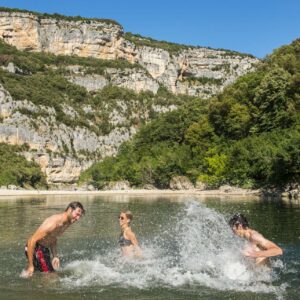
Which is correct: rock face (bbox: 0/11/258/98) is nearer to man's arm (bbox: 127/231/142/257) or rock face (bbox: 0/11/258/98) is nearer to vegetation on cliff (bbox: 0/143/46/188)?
vegetation on cliff (bbox: 0/143/46/188)

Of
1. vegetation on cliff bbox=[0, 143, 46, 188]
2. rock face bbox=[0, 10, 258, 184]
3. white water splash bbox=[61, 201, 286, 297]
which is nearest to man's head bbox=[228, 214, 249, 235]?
white water splash bbox=[61, 201, 286, 297]

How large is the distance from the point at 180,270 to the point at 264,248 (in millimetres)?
3186

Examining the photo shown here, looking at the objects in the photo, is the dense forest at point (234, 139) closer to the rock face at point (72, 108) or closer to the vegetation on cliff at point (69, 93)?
the rock face at point (72, 108)

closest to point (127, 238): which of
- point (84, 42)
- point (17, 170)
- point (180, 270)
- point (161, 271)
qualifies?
point (161, 271)

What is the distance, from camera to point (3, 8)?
Result: 189125 mm

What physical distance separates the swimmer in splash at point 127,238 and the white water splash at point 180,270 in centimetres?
33

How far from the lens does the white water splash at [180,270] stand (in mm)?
11766

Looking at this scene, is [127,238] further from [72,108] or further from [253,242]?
[72,108]

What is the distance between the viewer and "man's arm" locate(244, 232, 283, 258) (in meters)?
10.8

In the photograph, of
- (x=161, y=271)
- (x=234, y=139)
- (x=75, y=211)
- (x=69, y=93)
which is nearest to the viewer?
(x=75, y=211)

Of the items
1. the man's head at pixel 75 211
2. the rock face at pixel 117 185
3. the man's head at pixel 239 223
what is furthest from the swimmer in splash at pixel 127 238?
the rock face at pixel 117 185

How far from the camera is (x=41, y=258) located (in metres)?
11.5

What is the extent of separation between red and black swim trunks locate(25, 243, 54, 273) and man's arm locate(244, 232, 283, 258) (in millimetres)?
4895

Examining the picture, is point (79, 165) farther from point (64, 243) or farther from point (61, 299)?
point (61, 299)
